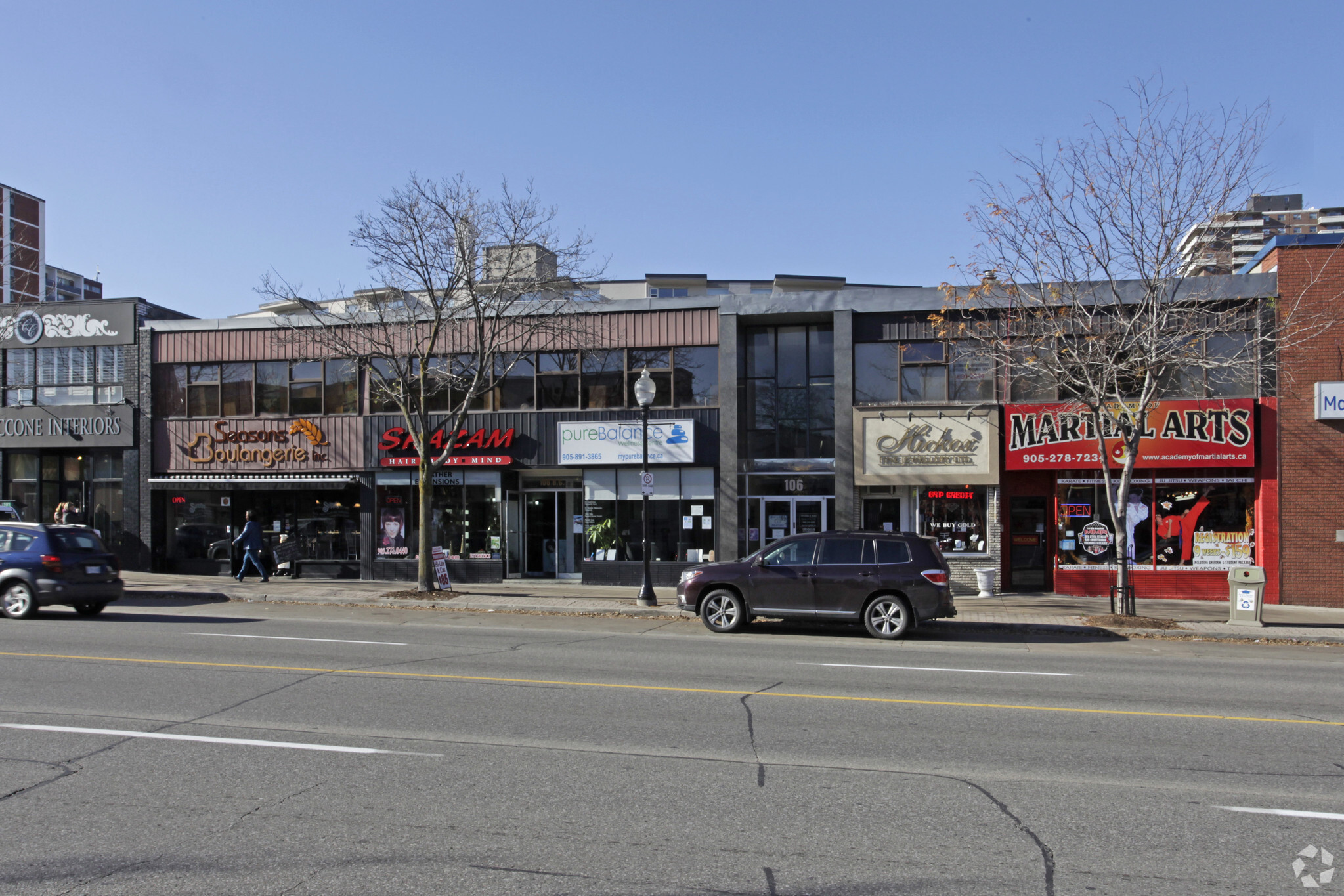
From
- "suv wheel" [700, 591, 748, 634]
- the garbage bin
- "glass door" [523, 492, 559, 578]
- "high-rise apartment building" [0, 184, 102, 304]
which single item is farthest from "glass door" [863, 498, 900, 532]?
"high-rise apartment building" [0, 184, 102, 304]

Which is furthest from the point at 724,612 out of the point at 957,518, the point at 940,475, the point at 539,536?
the point at 539,536

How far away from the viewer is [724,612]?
50.3ft

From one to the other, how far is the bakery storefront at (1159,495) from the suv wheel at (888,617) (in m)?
7.34

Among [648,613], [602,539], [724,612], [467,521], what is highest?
[467,521]

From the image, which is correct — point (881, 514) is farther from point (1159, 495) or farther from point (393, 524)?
point (393, 524)

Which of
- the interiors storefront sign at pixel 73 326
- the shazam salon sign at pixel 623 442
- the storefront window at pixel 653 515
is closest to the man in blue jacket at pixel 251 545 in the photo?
the interiors storefront sign at pixel 73 326

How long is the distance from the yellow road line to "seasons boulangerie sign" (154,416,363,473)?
1284 centimetres

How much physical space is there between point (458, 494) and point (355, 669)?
526 inches

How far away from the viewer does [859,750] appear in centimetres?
729

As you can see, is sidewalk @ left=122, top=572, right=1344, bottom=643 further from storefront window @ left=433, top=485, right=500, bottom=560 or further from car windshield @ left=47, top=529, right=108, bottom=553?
car windshield @ left=47, top=529, right=108, bottom=553

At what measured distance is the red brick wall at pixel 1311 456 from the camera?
1930 centimetres

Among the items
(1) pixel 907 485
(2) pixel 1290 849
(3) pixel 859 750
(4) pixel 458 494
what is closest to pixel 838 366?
(1) pixel 907 485

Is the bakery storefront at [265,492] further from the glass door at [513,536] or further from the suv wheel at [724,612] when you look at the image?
the suv wheel at [724,612]

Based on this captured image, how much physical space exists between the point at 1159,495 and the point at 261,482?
21.4 metres
